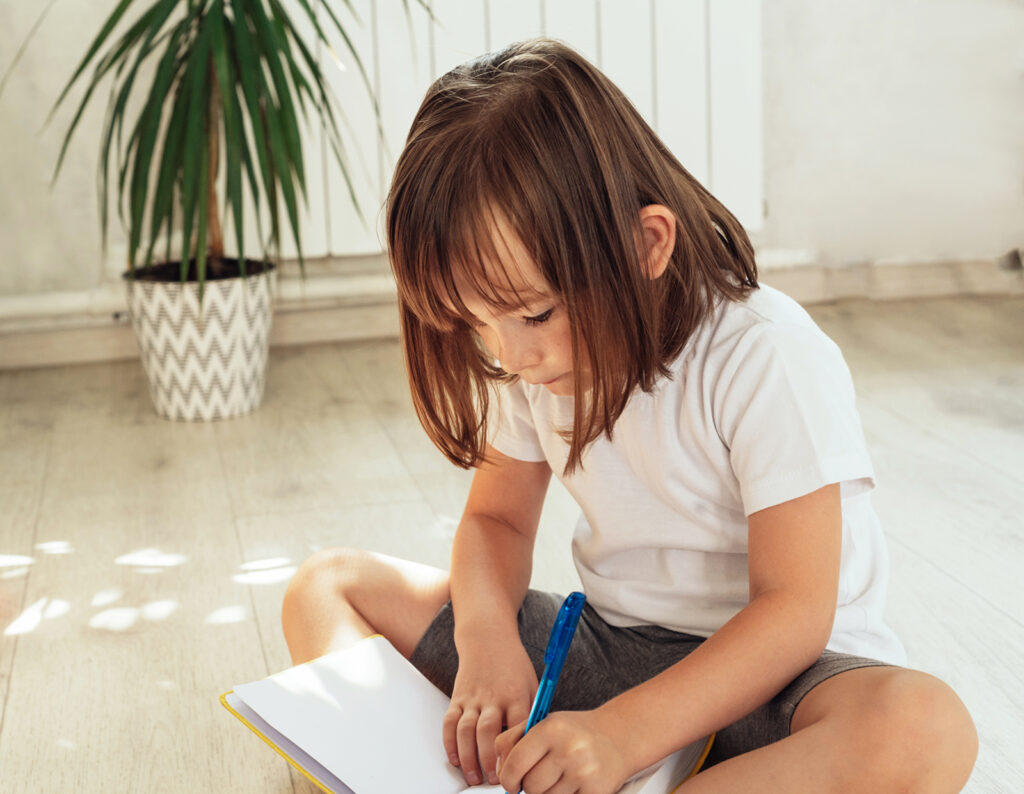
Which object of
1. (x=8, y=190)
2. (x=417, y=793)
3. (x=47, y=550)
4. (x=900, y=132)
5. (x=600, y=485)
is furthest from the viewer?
(x=900, y=132)

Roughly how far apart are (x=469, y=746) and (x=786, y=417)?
0.29m

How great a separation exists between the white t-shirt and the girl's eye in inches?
4.6

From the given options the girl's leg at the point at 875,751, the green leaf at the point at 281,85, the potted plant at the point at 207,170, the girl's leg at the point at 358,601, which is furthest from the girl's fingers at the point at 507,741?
the green leaf at the point at 281,85

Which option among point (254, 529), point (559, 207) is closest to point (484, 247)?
point (559, 207)

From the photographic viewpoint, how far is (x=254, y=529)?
1.44 metres

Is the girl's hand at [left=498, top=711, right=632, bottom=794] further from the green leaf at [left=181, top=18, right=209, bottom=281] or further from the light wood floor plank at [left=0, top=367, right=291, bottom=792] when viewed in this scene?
the green leaf at [left=181, top=18, right=209, bottom=281]

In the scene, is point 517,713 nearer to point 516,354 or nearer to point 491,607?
point 491,607

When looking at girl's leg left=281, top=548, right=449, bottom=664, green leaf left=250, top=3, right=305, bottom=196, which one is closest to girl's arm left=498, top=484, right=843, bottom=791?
girl's leg left=281, top=548, right=449, bottom=664

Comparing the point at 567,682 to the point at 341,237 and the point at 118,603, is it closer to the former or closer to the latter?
the point at 118,603

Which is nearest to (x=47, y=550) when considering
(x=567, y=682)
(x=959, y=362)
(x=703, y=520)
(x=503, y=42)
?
(x=567, y=682)

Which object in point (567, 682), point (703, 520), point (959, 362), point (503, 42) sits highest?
point (503, 42)

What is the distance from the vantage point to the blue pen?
754 millimetres

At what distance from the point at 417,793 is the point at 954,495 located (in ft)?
3.09

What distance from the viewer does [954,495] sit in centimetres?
146
